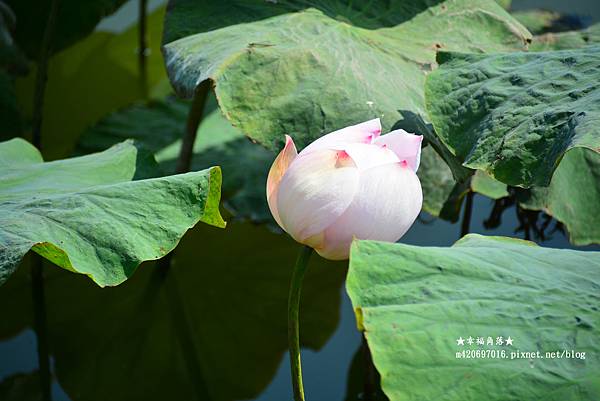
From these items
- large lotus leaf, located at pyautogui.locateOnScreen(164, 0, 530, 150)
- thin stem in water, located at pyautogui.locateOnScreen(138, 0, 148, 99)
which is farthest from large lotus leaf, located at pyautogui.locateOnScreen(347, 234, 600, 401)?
thin stem in water, located at pyautogui.locateOnScreen(138, 0, 148, 99)

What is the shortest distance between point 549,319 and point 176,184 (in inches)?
21.8

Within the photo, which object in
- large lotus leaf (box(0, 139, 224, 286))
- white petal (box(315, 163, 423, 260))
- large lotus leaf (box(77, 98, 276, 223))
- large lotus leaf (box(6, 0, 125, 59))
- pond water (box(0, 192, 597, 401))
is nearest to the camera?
white petal (box(315, 163, 423, 260))

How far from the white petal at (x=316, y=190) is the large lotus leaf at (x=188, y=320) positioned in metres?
0.72

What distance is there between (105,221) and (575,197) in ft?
3.43

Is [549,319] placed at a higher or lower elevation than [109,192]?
higher

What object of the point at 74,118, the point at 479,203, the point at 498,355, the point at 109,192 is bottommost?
the point at 74,118

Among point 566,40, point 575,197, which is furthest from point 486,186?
point 566,40

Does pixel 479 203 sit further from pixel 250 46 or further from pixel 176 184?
pixel 176 184

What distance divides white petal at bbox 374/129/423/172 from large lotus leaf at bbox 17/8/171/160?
167 cm

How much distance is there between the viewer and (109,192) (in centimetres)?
128

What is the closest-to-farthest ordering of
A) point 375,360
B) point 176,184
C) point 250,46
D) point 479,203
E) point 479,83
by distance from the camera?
point 375,360
point 176,184
point 479,83
point 250,46
point 479,203

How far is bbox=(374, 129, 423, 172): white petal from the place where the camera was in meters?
1.06

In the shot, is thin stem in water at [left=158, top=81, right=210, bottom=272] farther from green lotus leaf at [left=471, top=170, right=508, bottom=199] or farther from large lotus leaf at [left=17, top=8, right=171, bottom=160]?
large lotus leaf at [left=17, top=8, right=171, bottom=160]

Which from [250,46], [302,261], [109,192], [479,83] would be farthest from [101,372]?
[479,83]
